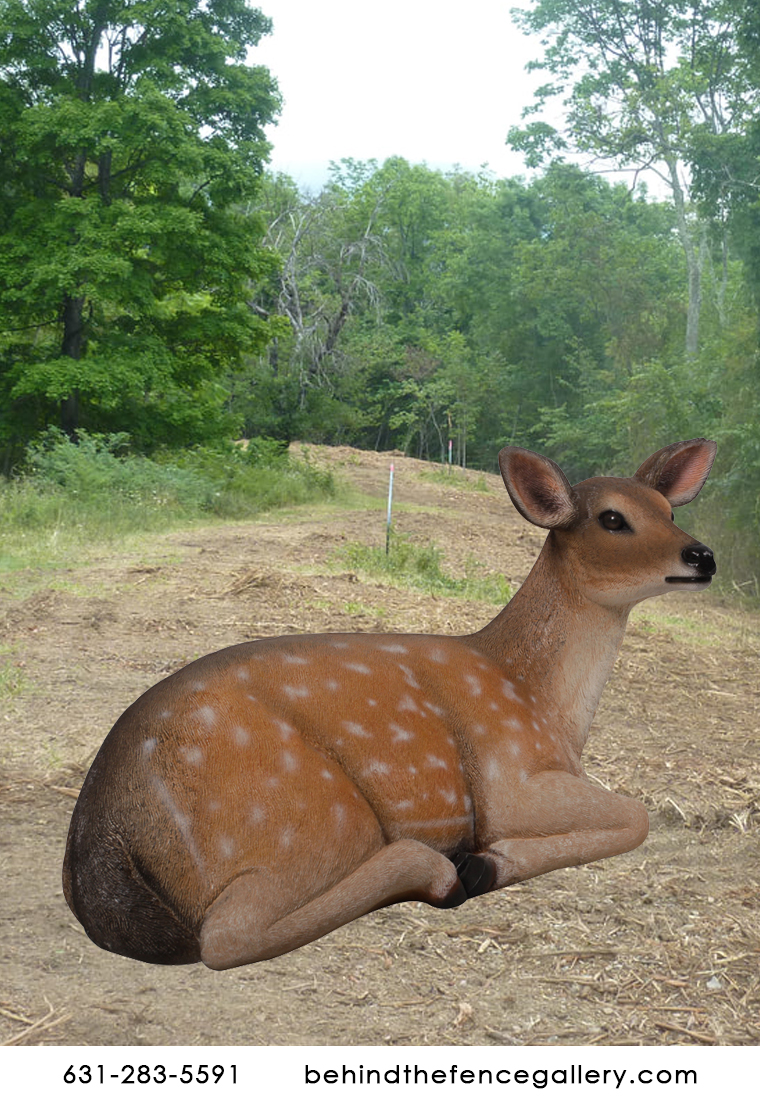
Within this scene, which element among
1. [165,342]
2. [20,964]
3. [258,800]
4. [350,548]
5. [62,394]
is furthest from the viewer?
[165,342]

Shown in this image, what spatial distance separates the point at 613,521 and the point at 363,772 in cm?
94

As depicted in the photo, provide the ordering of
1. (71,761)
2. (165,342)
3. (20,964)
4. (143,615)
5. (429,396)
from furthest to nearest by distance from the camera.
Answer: (429,396) < (165,342) < (143,615) < (71,761) < (20,964)

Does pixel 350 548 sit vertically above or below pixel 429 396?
below

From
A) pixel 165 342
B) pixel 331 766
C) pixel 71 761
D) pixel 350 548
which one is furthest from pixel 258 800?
pixel 165 342

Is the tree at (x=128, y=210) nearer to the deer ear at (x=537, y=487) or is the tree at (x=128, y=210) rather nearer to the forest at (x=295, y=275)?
the forest at (x=295, y=275)

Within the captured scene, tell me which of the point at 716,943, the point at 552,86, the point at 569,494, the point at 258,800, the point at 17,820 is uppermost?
the point at 552,86

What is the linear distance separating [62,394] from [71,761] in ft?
53.4

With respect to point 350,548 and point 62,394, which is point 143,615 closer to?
point 350,548

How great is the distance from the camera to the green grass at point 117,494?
12.9m

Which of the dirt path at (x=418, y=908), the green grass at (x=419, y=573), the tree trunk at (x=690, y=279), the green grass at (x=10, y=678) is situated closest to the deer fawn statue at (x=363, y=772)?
the dirt path at (x=418, y=908)

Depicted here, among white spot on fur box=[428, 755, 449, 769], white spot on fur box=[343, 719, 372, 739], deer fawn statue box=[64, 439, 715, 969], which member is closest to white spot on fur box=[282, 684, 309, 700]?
deer fawn statue box=[64, 439, 715, 969]

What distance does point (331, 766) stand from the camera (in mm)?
2375

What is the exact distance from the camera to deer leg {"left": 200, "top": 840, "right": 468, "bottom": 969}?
2.21m

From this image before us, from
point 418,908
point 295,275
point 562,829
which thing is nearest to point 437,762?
point 562,829
